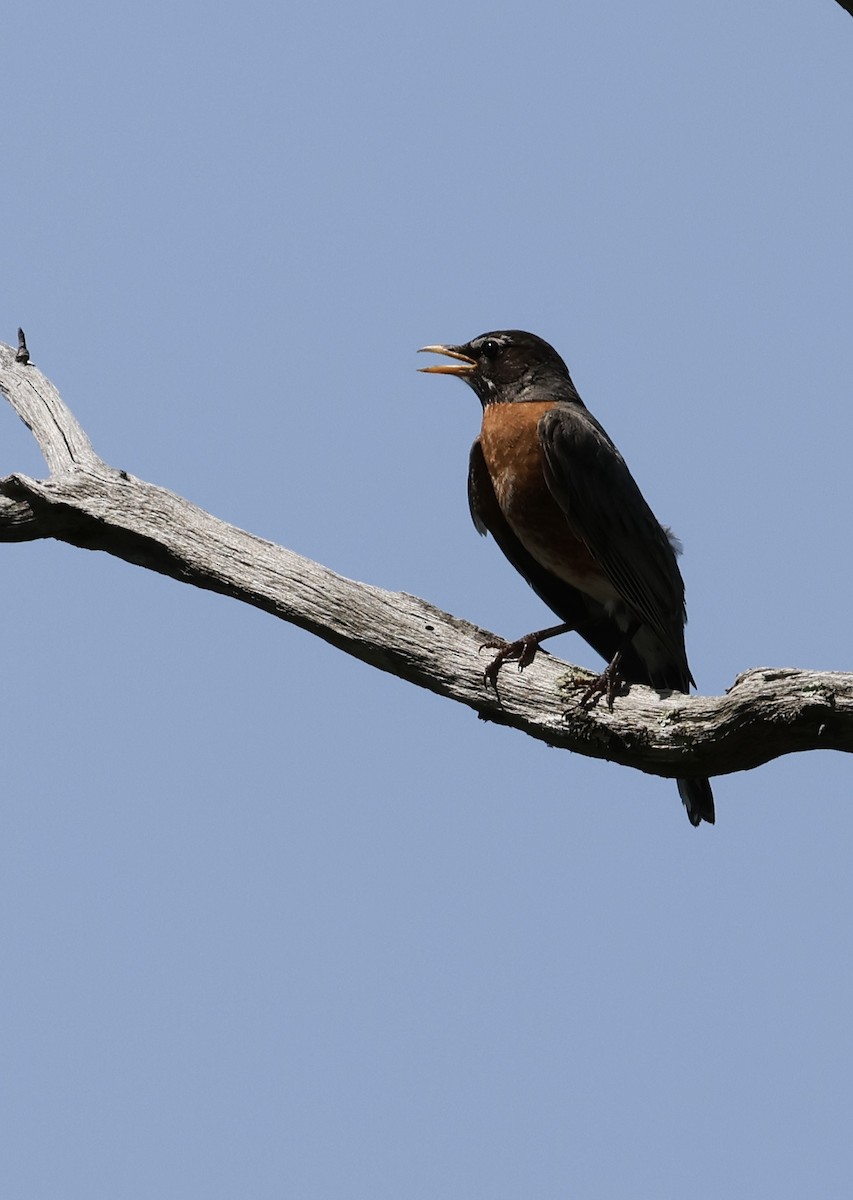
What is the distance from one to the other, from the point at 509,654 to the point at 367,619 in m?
0.62

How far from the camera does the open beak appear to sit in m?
7.15

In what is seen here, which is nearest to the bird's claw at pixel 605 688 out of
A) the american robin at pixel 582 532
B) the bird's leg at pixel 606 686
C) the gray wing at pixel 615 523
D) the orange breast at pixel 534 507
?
the bird's leg at pixel 606 686

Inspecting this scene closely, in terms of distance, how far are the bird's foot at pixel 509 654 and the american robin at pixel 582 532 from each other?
184 millimetres

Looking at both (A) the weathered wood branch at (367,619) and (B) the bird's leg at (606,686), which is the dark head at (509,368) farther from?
(B) the bird's leg at (606,686)

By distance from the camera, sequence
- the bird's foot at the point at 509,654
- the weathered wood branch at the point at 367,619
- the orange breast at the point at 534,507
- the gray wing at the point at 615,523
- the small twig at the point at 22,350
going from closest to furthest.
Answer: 1. the weathered wood branch at the point at 367,619
2. the bird's foot at the point at 509,654
3. the gray wing at the point at 615,523
4. the orange breast at the point at 534,507
5. the small twig at the point at 22,350

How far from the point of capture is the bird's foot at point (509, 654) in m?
5.58

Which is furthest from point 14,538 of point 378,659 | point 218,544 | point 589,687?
point 589,687

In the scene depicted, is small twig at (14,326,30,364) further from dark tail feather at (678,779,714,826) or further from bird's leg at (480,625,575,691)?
dark tail feather at (678,779,714,826)

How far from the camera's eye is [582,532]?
6.22 meters

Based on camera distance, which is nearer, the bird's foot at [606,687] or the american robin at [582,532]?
the bird's foot at [606,687]

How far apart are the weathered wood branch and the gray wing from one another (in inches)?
30.9

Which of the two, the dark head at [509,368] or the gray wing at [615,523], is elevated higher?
the dark head at [509,368]

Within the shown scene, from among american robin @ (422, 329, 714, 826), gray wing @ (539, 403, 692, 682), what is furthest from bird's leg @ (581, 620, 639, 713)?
gray wing @ (539, 403, 692, 682)

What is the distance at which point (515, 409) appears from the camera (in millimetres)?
6781
